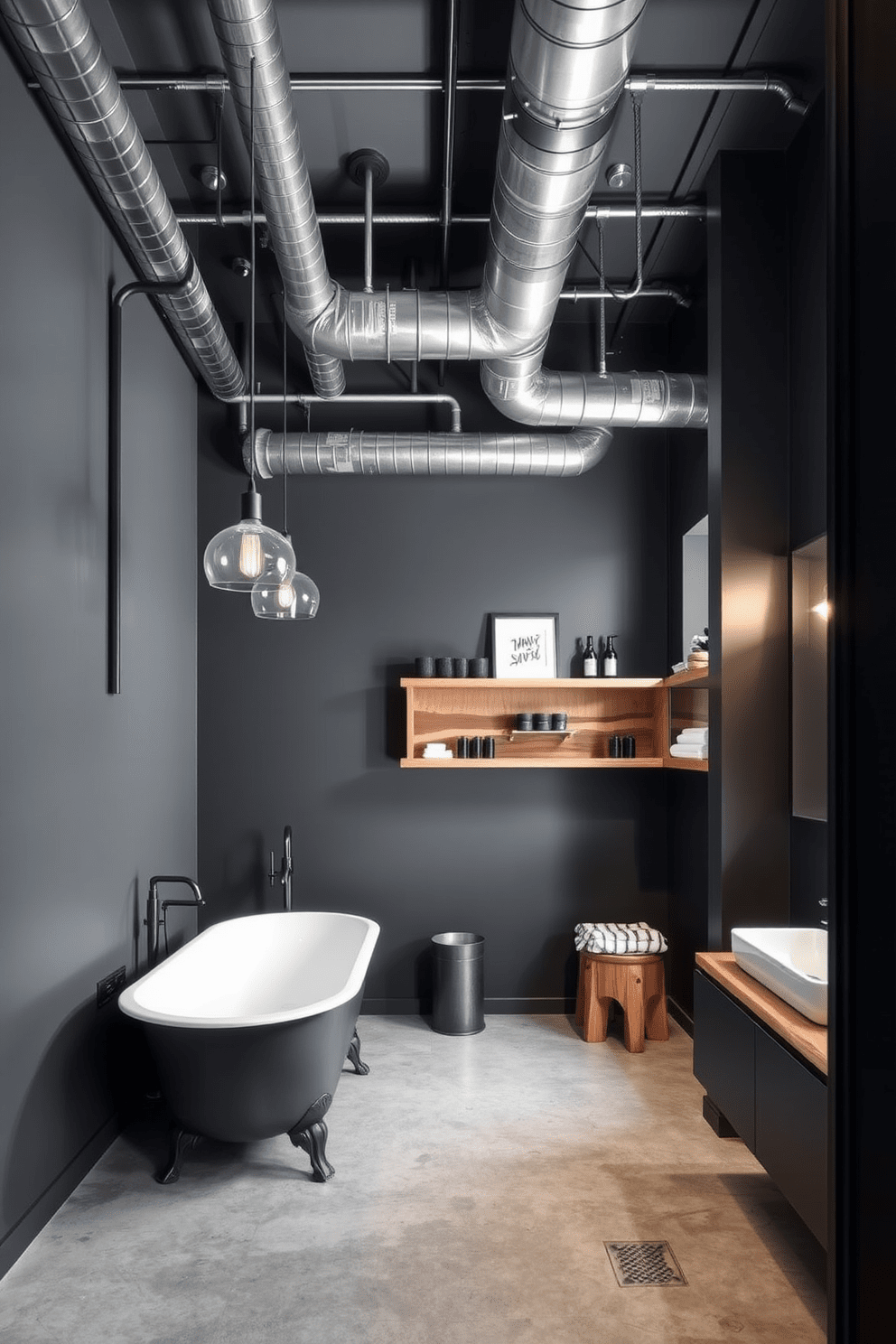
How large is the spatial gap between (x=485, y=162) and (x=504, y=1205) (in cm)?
362

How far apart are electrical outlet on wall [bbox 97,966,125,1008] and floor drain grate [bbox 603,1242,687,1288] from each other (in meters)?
1.88

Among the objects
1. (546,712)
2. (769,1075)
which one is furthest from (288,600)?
(769,1075)

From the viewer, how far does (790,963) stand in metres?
2.84

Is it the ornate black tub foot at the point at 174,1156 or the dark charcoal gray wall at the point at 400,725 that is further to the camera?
the dark charcoal gray wall at the point at 400,725

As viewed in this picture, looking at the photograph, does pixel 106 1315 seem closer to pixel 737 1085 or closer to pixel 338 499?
pixel 737 1085

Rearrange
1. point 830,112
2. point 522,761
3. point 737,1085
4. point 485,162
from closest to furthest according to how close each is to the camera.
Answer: point 830,112 → point 737,1085 → point 485,162 → point 522,761

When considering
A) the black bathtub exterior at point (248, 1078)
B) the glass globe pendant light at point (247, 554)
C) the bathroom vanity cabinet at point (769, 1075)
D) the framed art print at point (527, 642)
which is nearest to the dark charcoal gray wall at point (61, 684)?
the black bathtub exterior at point (248, 1078)

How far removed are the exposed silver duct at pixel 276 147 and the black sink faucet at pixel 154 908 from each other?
218 centimetres

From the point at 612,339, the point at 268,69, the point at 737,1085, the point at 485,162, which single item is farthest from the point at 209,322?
the point at 737,1085

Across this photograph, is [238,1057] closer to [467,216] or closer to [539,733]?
[539,733]

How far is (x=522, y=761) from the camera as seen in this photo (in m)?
4.86

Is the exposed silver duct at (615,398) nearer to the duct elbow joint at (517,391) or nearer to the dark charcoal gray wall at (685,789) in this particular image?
the duct elbow joint at (517,391)

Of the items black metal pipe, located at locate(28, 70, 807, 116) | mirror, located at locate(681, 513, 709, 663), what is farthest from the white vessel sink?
black metal pipe, located at locate(28, 70, 807, 116)

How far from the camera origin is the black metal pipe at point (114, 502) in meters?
3.54
